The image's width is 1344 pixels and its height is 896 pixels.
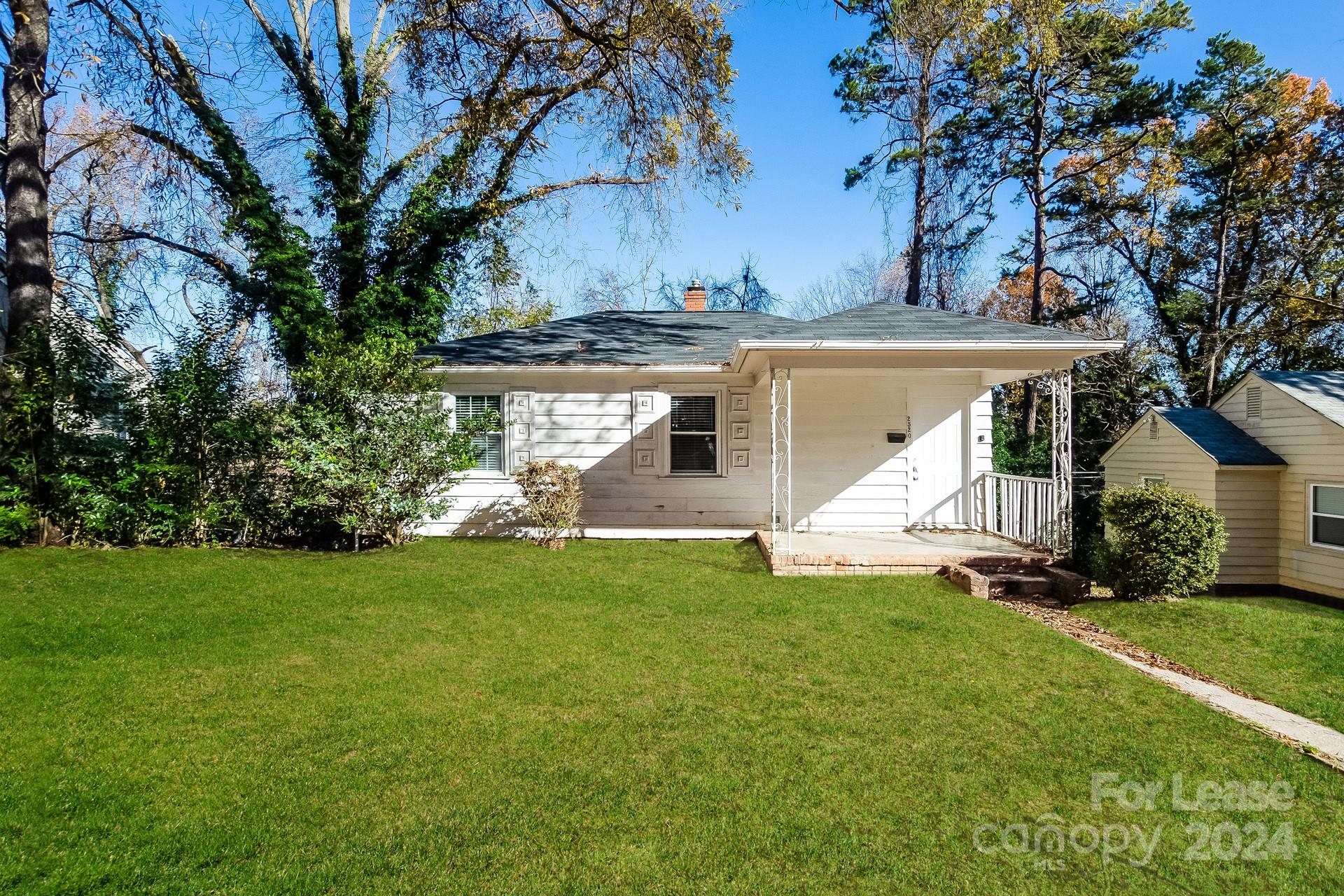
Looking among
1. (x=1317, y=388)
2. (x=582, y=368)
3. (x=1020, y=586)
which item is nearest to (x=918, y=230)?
(x=1317, y=388)

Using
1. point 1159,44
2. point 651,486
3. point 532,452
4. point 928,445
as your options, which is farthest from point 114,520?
point 1159,44

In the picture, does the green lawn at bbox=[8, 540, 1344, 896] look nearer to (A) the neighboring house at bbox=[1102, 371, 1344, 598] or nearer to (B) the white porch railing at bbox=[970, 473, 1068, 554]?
(B) the white porch railing at bbox=[970, 473, 1068, 554]

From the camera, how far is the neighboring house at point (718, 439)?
31.4ft

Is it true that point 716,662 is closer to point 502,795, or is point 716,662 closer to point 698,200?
point 502,795

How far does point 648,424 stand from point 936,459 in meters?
4.39

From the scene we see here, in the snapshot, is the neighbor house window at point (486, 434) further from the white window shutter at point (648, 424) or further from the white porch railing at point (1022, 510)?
the white porch railing at point (1022, 510)

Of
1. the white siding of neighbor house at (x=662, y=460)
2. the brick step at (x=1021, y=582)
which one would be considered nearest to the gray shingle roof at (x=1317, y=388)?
the white siding of neighbor house at (x=662, y=460)

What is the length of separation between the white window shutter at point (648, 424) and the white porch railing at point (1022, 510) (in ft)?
15.7

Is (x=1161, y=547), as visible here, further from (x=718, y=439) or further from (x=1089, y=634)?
(x=718, y=439)

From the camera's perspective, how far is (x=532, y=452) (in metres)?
10.0

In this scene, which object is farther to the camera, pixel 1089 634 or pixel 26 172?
pixel 26 172

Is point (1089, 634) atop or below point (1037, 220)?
below

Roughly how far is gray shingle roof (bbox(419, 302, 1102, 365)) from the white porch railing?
1.96 metres

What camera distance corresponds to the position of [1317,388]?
846 cm
